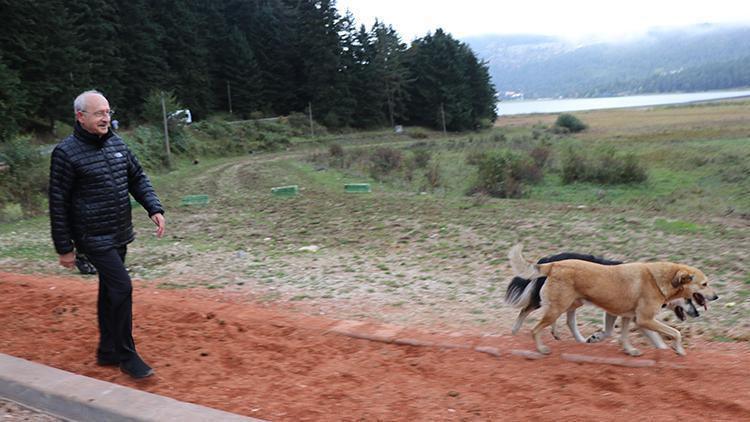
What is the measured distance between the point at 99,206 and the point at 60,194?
0.91ft

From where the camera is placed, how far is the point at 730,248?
1025 centimetres

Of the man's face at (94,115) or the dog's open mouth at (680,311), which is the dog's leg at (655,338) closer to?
the dog's open mouth at (680,311)

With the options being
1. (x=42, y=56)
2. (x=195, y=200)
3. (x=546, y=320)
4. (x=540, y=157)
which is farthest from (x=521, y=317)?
(x=42, y=56)

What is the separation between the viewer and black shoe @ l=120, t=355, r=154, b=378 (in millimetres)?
4984

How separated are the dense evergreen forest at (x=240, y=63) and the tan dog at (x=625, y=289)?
38.4m

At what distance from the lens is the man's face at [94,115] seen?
4629 millimetres

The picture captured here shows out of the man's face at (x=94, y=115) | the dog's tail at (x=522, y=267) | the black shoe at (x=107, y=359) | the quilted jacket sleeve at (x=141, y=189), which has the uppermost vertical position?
the man's face at (x=94, y=115)

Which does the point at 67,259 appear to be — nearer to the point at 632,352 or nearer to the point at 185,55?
the point at 632,352

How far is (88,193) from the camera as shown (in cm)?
473

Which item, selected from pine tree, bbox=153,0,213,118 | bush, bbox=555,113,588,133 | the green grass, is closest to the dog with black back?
the green grass

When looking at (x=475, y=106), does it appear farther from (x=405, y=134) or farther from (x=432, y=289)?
(x=432, y=289)

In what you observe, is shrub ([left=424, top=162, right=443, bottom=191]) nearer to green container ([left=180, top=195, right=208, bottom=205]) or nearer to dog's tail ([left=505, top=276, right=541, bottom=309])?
green container ([left=180, top=195, right=208, bottom=205])

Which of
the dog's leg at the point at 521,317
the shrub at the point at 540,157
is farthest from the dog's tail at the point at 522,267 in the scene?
the shrub at the point at 540,157

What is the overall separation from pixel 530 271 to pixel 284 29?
259ft
